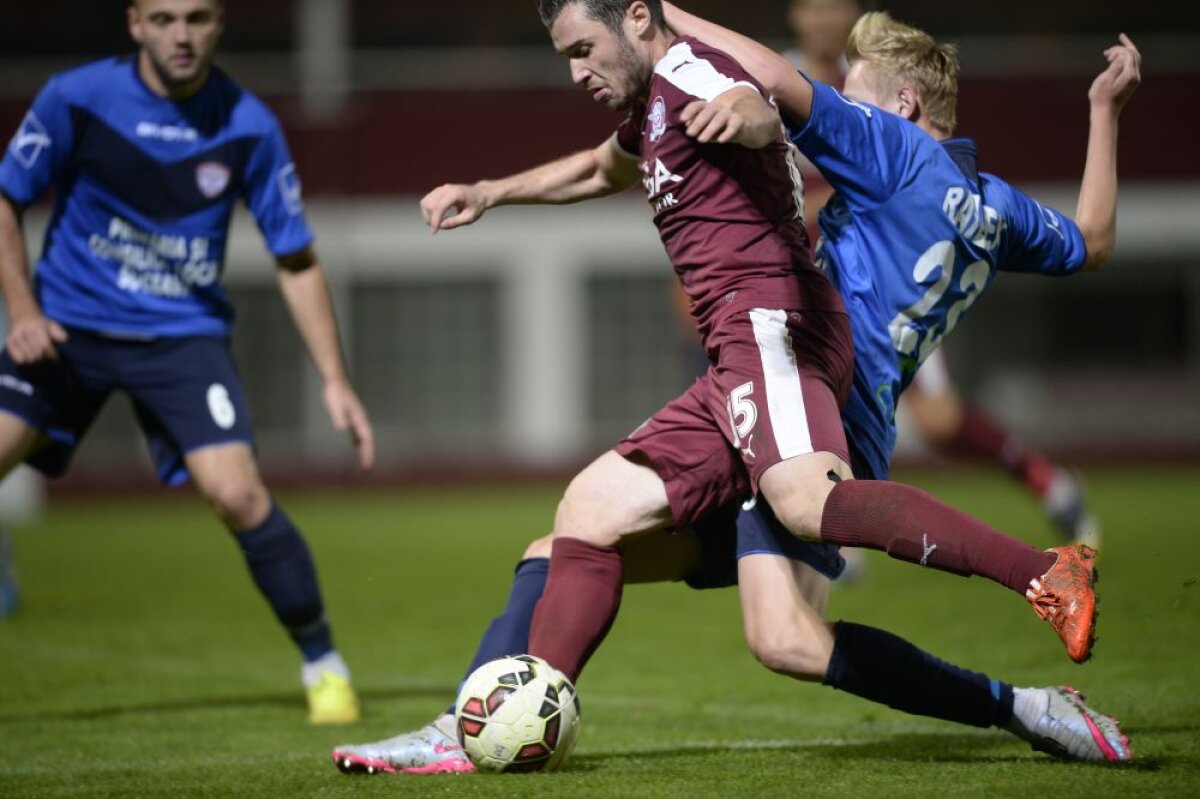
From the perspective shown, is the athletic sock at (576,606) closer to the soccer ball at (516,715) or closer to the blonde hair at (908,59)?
the soccer ball at (516,715)

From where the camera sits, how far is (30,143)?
5262 mm

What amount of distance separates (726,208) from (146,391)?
7.26 feet

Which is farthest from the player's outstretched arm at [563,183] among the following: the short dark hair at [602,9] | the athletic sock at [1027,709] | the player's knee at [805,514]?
the athletic sock at [1027,709]

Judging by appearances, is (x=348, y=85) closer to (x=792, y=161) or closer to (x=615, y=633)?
(x=615, y=633)

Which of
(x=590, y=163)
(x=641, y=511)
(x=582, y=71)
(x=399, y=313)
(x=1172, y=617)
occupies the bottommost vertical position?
(x=399, y=313)

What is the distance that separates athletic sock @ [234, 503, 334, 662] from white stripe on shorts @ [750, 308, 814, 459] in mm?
1989

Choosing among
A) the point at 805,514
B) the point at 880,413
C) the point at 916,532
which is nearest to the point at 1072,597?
the point at 916,532

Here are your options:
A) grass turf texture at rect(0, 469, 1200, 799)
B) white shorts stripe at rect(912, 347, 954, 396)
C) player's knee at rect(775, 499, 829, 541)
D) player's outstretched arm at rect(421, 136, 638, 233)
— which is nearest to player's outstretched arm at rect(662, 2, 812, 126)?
player's outstretched arm at rect(421, 136, 638, 233)

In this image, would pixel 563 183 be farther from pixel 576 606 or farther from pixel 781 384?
Result: pixel 576 606

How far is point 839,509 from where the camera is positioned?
367 cm

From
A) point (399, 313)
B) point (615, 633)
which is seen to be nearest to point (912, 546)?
point (615, 633)

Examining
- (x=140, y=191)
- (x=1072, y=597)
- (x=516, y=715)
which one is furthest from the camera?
(x=140, y=191)

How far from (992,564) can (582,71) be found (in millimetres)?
1461

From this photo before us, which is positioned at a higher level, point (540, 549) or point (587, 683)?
point (540, 549)
